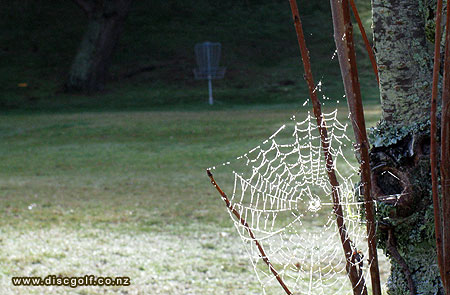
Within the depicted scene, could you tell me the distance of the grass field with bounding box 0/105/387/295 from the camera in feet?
11.8

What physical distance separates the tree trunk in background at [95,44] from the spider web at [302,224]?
8.02m

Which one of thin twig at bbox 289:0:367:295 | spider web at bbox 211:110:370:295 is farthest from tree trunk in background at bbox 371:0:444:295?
thin twig at bbox 289:0:367:295

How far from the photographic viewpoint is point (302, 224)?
162 inches

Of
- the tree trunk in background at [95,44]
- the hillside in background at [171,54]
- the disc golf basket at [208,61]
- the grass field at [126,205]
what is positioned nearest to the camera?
the grass field at [126,205]

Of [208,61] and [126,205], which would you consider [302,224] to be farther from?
[208,61]

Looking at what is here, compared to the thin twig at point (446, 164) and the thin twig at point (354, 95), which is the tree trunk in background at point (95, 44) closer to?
the thin twig at point (354, 95)

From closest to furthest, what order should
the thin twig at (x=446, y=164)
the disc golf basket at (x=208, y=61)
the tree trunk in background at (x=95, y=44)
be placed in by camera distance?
the thin twig at (x=446, y=164) < the disc golf basket at (x=208, y=61) < the tree trunk in background at (x=95, y=44)

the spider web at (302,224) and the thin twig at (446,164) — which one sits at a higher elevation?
the thin twig at (446,164)

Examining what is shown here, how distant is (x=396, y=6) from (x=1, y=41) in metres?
17.9

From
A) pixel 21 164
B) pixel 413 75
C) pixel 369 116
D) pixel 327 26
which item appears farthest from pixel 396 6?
pixel 327 26

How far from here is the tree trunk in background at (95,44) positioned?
15.3 meters

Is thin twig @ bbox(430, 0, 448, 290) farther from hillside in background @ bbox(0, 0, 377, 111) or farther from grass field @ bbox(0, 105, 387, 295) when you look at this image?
hillside in background @ bbox(0, 0, 377, 111)

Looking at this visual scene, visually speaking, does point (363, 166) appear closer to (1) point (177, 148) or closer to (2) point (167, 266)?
(2) point (167, 266)

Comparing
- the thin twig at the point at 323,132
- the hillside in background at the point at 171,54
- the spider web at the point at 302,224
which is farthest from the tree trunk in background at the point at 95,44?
the thin twig at the point at 323,132
